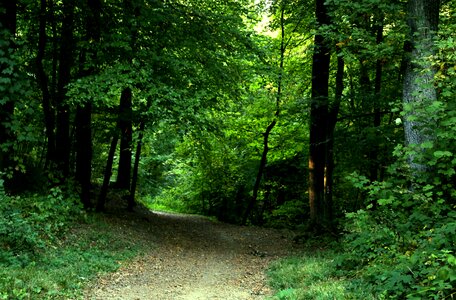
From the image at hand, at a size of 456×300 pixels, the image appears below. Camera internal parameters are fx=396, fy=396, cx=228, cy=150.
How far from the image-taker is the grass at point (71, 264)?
5.82 meters

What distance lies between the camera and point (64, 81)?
12.2 meters

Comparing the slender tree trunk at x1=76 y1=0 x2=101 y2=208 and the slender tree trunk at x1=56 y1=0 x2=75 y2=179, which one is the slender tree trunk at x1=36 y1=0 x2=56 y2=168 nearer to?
the slender tree trunk at x1=56 y1=0 x2=75 y2=179

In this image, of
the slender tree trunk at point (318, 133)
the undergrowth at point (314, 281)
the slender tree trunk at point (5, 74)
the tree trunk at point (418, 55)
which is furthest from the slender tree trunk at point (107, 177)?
the tree trunk at point (418, 55)

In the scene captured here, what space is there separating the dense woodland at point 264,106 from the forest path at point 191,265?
5.34 ft

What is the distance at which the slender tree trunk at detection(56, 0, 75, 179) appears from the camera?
1168cm

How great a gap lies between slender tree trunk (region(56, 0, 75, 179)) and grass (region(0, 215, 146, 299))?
8.62 ft

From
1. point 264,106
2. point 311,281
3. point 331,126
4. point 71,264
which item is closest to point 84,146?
point 71,264

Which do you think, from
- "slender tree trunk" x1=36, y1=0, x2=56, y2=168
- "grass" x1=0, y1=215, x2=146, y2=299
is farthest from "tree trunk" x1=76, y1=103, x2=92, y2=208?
"grass" x1=0, y1=215, x2=146, y2=299

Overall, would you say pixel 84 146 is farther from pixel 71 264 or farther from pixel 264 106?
pixel 264 106

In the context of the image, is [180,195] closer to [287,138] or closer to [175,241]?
[287,138]

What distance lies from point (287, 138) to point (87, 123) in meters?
10.7

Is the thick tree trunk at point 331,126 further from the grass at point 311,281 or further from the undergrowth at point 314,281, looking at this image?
the grass at point 311,281

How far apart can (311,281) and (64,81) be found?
944cm

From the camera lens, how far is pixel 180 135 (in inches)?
470
